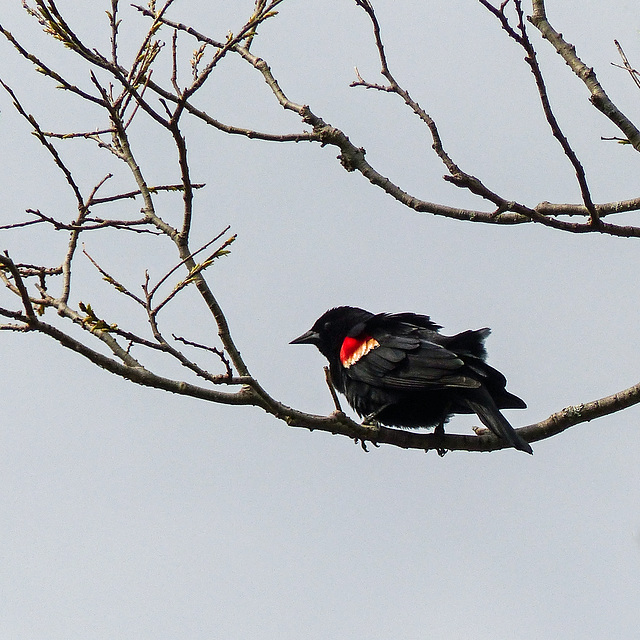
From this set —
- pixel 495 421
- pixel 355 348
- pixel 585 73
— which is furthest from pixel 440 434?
pixel 585 73

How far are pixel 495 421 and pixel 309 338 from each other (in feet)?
8.54

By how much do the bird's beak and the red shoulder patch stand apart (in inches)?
34.2

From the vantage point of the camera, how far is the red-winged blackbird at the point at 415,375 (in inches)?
209

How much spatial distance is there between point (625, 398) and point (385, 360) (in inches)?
71.4

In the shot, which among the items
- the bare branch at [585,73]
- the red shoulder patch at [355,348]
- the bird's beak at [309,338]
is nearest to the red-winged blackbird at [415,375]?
the red shoulder patch at [355,348]

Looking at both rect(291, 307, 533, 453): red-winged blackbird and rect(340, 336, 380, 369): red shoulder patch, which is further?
rect(340, 336, 380, 369): red shoulder patch

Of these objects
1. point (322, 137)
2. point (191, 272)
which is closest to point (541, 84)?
point (191, 272)

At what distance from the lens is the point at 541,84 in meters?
2.96

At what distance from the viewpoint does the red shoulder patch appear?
595cm

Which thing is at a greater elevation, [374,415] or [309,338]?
[309,338]

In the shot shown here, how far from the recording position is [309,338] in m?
7.11

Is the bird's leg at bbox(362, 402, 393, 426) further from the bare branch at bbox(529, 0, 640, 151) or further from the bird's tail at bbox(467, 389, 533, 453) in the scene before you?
the bare branch at bbox(529, 0, 640, 151)

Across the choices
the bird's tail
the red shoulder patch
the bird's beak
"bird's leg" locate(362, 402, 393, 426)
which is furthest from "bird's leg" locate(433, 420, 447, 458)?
the bird's beak

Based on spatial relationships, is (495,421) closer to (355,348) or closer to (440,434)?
(440,434)
